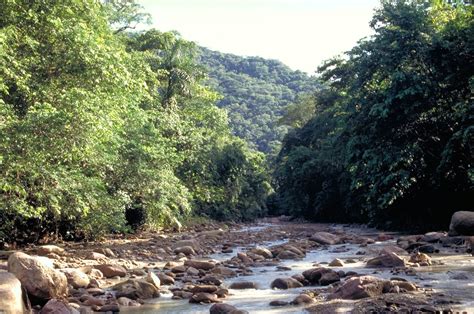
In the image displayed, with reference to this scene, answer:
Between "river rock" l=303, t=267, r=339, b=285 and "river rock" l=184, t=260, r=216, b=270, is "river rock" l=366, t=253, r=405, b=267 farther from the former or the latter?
"river rock" l=184, t=260, r=216, b=270

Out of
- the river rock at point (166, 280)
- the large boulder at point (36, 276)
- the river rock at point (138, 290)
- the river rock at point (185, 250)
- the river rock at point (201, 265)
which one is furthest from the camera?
the river rock at point (185, 250)

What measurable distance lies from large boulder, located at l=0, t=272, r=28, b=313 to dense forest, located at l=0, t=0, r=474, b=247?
189 inches

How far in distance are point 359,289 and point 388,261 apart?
13.5ft

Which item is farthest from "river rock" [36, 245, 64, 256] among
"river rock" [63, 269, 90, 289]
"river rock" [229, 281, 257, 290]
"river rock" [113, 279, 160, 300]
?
"river rock" [229, 281, 257, 290]

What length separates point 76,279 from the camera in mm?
9453

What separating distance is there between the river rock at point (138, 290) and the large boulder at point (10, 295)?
6.60 ft

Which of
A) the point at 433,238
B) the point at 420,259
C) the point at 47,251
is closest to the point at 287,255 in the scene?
the point at 420,259

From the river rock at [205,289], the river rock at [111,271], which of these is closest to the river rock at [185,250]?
the river rock at [111,271]

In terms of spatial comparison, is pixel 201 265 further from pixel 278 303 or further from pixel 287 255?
pixel 278 303

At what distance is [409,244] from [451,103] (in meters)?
6.99

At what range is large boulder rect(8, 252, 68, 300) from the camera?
7727mm

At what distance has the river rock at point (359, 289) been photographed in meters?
7.59

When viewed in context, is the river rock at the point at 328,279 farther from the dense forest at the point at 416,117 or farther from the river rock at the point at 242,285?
the dense forest at the point at 416,117

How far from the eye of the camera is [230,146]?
3794 cm
